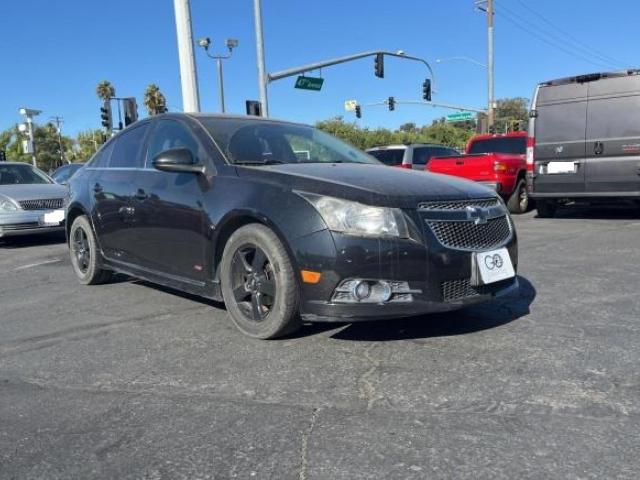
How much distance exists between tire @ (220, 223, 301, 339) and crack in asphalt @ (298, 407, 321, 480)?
91 cm

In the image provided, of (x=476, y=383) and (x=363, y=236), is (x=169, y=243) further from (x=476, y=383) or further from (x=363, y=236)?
(x=476, y=383)

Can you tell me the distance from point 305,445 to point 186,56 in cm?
1193

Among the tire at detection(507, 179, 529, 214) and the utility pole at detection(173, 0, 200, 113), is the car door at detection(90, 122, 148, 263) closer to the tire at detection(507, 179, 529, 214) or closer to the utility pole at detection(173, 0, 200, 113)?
the utility pole at detection(173, 0, 200, 113)

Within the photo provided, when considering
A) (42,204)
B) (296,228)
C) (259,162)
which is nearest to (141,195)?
(259,162)

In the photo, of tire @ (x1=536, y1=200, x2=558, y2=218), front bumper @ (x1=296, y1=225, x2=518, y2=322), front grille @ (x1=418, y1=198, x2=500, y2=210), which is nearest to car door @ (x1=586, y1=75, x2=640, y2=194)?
tire @ (x1=536, y1=200, x2=558, y2=218)

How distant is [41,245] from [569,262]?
8.02m

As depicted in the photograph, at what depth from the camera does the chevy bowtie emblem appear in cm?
352

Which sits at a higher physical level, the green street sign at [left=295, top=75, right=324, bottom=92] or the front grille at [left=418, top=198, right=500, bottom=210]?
the green street sign at [left=295, top=75, right=324, bottom=92]

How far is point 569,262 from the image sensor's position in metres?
6.02

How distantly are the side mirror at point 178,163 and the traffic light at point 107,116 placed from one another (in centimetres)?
1705

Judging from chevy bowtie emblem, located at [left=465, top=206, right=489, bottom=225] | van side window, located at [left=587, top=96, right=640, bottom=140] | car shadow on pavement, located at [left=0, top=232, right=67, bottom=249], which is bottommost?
car shadow on pavement, located at [left=0, top=232, right=67, bottom=249]

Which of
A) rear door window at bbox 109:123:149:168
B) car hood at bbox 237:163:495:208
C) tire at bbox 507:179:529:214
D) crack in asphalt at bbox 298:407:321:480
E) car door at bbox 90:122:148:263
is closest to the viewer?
crack in asphalt at bbox 298:407:321:480

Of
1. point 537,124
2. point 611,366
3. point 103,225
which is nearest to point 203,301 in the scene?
point 103,225

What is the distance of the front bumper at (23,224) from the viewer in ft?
29.7
